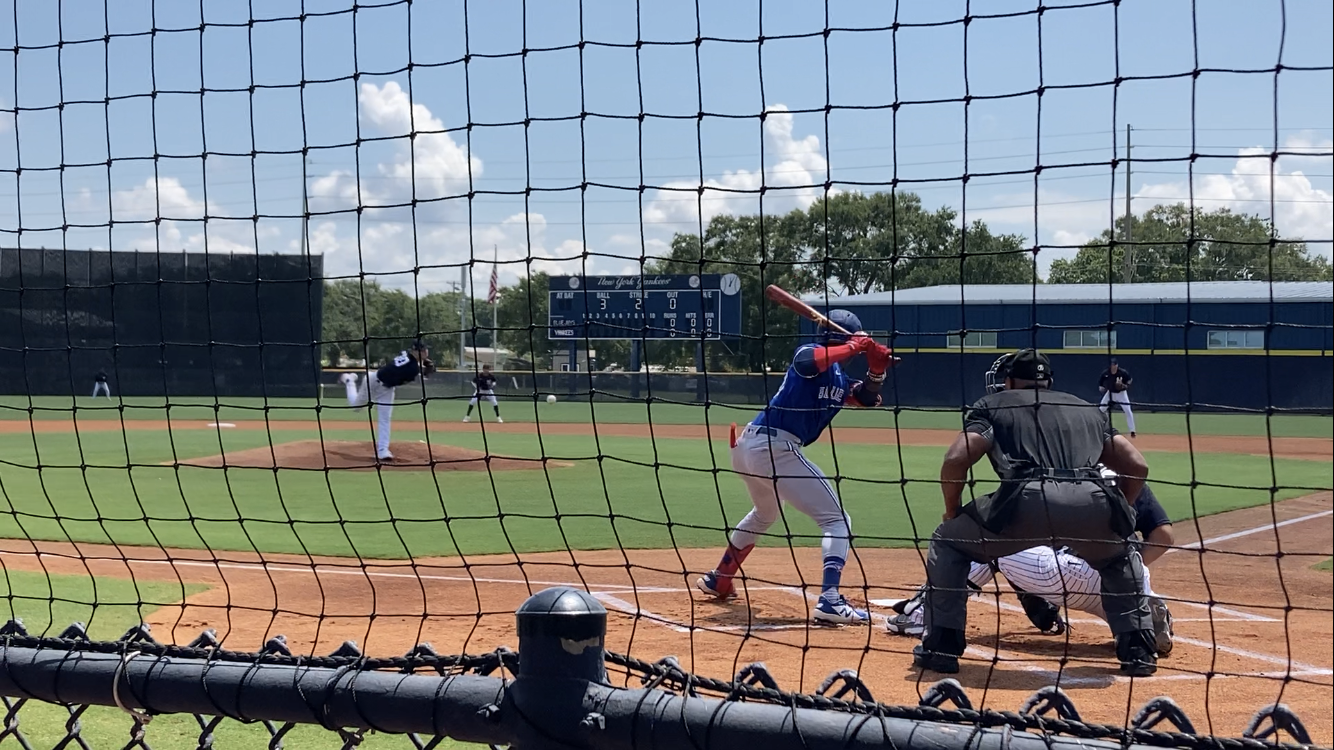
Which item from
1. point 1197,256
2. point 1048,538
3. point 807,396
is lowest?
point 1048,538

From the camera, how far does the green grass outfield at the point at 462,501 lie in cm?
980

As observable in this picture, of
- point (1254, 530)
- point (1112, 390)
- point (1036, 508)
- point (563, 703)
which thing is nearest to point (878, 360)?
point (1036, 508)

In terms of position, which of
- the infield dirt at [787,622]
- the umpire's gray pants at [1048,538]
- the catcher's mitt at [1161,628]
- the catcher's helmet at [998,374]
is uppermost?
the catcher's helmet at [998,374]

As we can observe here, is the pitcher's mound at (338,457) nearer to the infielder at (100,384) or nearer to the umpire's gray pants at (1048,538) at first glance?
the umpire's gray pants at (1048,538)

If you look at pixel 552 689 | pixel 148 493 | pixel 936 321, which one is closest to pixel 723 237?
pixel 936 321

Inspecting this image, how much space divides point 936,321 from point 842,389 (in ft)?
6.81

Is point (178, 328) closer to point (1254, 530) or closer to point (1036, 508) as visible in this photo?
point (1254, 530)

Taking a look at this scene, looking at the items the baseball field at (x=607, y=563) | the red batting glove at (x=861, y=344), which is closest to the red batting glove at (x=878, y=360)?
the red batting glove at (x=861, y=344)

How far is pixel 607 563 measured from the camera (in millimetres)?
8688

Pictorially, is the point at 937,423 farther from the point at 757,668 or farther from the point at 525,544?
the point at 757,668

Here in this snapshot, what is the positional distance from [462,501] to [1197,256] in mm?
10489

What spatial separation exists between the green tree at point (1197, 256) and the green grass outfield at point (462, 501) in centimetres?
222

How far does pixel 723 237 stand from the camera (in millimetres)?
5711

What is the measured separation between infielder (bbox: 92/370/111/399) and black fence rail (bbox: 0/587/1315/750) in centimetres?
3690
